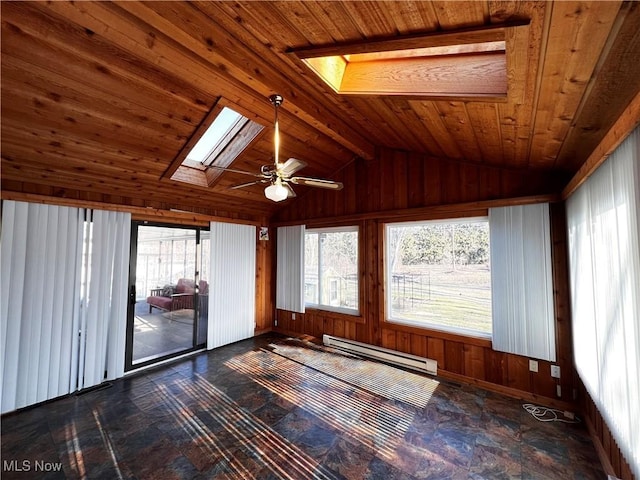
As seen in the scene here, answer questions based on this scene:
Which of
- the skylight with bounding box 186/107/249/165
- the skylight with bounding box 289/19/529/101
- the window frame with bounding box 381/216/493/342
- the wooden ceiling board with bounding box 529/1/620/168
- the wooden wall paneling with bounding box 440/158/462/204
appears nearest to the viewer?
the wooden ceiling board with bounding box 529/1/620/168

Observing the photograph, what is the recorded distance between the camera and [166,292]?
4.26m

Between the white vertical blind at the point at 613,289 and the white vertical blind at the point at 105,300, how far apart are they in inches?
193

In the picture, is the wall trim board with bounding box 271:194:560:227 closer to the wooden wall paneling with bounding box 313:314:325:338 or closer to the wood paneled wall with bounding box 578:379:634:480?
the wooden wall paneling with bounding box 313:314:325:338

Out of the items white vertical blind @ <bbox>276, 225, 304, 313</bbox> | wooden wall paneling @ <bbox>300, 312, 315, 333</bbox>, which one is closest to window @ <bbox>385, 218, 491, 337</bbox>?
wooden wall paneling @ <bbox>300, 312, 315, 333</bbox>

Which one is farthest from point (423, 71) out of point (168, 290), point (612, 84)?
point (168, 290)

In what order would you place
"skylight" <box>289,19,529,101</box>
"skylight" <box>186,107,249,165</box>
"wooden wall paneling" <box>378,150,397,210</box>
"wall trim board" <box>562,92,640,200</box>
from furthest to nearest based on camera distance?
1. "wooden wall paneling" <box>378,150,397,210</box>
2. "skylight" <box>186,107,249,165</box>
3. "skylight" <box>289,19,529,101</box>
4. "wall trim board" <box>562,92,640,200</box>

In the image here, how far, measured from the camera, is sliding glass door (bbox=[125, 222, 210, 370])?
3877 mm

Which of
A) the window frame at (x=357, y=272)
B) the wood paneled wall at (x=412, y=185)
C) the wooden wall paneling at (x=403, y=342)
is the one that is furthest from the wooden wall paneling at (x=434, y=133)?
the wooden wall paneling at (x=403, y=342)

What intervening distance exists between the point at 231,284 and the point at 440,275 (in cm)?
363

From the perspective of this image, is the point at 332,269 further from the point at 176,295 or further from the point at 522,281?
the point at 522,281

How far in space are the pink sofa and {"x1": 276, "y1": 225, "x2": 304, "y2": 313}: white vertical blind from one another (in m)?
1.47

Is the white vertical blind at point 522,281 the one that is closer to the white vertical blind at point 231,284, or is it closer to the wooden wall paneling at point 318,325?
the wooden wall paneling at point 318,325

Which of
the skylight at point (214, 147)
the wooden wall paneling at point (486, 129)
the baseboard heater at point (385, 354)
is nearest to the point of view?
the wooden wall paneling at point (486, 129)

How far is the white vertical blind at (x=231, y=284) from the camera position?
4688mm
